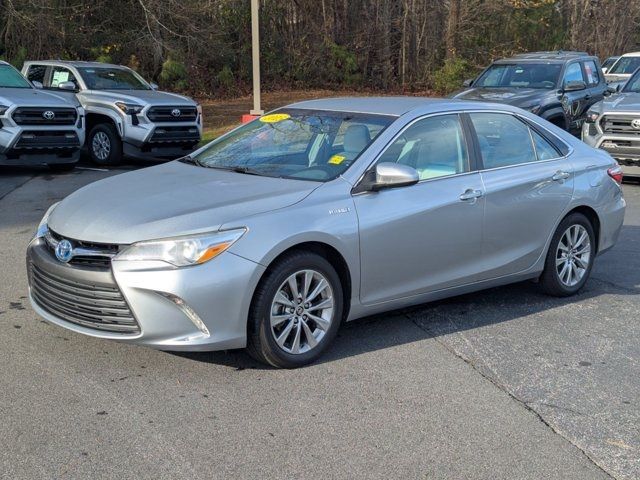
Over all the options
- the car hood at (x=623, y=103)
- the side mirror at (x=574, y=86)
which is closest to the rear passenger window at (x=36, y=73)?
the side mirror at (x=574, y=86)

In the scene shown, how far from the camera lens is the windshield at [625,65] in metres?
23.8

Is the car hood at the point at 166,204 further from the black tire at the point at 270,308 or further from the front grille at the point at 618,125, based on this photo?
the front grille at the point at 618,125

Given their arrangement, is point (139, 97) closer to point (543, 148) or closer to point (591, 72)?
point (591, 72)

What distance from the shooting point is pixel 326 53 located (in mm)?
29531

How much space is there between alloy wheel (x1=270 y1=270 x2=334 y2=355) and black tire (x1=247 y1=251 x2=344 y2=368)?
0.02m

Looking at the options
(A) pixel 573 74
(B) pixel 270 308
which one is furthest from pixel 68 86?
(B) pixel 270 308

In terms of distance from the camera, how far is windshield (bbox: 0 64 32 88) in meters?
14.0

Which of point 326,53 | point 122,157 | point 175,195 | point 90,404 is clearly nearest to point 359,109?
point 175,195

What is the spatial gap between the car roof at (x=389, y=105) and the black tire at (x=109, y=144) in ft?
28.9

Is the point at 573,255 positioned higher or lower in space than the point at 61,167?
higher

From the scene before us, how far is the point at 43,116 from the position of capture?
1328cm

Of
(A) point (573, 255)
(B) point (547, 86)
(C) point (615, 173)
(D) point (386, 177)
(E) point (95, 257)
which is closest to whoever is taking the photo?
(E) point (95, 257)

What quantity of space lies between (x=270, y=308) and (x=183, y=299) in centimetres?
55

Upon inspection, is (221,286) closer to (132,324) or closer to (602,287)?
(132,324)
